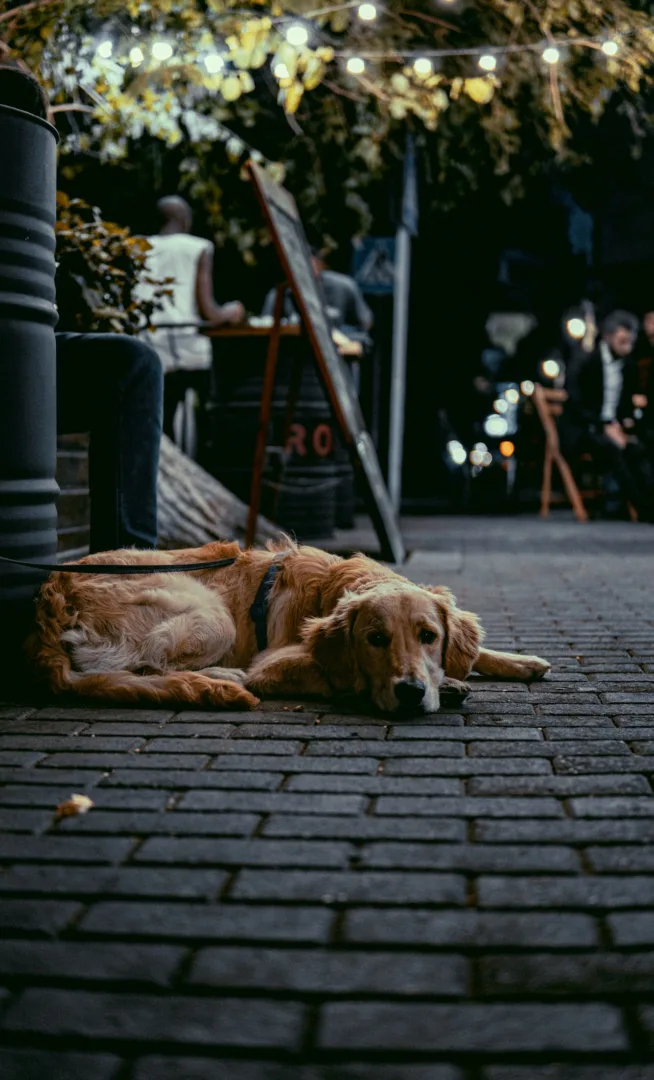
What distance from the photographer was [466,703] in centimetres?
346

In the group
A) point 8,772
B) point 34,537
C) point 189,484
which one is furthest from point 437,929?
point 189,484

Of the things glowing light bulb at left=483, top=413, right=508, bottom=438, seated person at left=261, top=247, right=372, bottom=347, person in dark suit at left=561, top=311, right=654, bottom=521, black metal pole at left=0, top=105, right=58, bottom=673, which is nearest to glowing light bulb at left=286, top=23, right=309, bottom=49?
black metal pole at left=0, top=105, right=58, bottom=673

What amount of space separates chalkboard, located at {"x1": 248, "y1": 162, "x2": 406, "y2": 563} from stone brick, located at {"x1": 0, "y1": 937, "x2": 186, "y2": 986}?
5.54 m

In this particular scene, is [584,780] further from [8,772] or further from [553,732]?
[8,772]

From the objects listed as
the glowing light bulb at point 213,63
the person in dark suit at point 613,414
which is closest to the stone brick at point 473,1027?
the glowing light bulb at point 213,63

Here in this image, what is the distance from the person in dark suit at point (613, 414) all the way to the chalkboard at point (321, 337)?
5.85 m

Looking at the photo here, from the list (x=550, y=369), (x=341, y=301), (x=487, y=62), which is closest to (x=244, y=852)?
(x=487, y=62)

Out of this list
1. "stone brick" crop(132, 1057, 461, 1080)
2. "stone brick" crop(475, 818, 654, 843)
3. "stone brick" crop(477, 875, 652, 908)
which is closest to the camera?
"stone brick" crop(132, 1057, 461, 1080)

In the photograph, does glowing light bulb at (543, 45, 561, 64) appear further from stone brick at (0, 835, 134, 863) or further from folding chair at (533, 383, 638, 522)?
stone brick at (0, 835, 134, 863)

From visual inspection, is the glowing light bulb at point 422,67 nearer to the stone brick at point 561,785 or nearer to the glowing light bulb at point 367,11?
the glowing light bulb at point 367,11

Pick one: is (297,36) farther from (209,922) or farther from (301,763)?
(209,922)

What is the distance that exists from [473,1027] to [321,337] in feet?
20.2

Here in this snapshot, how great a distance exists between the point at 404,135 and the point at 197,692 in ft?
27.7

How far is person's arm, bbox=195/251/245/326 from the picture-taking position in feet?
28.3
